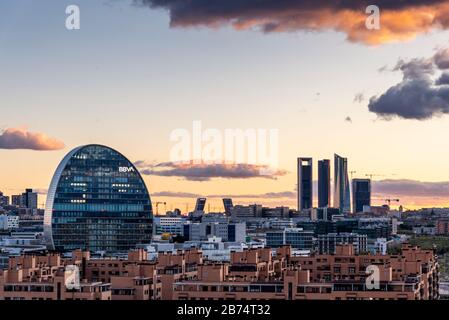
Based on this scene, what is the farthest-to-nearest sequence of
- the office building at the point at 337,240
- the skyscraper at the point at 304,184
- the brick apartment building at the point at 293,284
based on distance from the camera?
the skyscraper at the point at 304,184, the office building at the point at 337,240, the brick apartment building at the point at 293,284

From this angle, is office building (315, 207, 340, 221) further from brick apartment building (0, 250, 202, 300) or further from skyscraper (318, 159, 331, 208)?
brick apartment building (0, 250, 202, 300)

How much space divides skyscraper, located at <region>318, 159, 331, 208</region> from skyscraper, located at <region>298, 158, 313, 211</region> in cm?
61

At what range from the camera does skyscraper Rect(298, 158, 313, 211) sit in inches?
1606

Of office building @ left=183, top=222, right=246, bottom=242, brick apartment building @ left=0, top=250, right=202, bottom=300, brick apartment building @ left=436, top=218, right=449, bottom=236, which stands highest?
brick apartment building @ left=0, top=250, right=202, bottom=300

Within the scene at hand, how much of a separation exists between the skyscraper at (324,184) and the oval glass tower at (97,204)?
11.4 m

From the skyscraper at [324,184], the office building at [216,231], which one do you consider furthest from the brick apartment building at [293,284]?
the skyscraper at [324,184]

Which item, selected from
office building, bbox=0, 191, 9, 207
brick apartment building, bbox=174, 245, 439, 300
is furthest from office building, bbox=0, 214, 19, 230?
brick apartment building, bbox=174, 245, 439, 300

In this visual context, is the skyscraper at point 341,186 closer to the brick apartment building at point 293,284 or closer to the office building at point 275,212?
the office building at point 275,212

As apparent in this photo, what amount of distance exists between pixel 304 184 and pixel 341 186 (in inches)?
276

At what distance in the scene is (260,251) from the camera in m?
16.2

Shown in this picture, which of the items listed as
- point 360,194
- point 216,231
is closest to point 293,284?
point 216,231

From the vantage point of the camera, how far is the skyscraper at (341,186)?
A: 46.5 metres
